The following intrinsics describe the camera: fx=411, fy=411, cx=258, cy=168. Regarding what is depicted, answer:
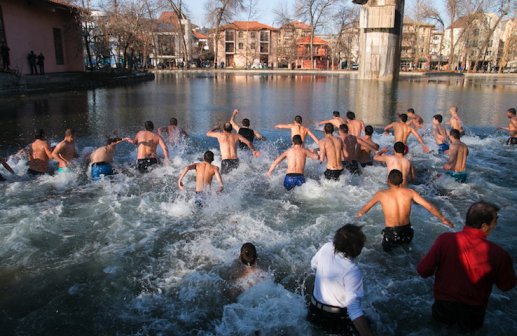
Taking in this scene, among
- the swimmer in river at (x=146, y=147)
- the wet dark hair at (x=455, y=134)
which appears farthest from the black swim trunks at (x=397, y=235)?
the swimmer in river at (x=146, y=147)

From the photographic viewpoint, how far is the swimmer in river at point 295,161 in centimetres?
768

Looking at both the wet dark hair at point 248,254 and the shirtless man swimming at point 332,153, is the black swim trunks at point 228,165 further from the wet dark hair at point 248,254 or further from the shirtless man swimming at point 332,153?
the wet dark hair at point 248,254

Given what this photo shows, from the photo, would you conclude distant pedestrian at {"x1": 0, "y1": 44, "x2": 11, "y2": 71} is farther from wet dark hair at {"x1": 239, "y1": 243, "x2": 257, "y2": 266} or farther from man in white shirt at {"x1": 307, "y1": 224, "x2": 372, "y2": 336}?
man in white shirt at {"x1": 307, "y1": 224, "x2": 372, "y2": 336}

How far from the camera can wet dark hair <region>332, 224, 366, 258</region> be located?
314 cm

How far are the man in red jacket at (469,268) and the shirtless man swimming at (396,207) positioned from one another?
164 centimetres

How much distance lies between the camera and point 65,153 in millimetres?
8688

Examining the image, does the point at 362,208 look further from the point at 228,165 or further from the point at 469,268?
the point at 228,165

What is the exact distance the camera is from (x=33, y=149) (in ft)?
27.8

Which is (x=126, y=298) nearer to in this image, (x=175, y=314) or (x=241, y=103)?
(x=175, y=314)

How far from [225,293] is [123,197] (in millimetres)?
3836

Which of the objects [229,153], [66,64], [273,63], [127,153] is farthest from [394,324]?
[273,63]

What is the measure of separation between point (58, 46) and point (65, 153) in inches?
950

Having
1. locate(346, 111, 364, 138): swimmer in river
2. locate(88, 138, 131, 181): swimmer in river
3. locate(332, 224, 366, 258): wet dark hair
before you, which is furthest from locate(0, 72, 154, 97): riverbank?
locate(332, 224, 366, 258): wet dark hair

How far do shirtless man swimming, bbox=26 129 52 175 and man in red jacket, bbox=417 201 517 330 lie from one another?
772cm
